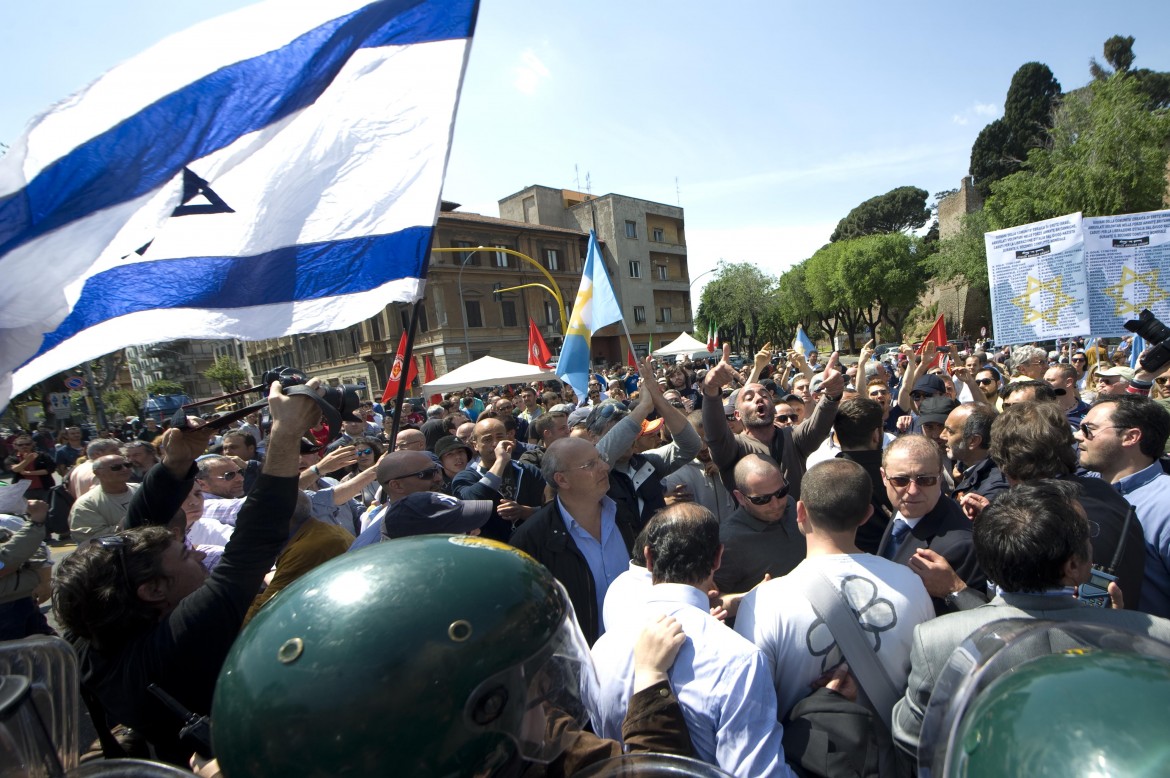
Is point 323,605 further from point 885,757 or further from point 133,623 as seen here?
point 885,757

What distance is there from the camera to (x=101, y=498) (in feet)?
16.1

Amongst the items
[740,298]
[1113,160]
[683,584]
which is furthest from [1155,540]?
[740,298]

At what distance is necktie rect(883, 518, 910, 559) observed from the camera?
2.73 m

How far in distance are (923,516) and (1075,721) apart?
86.7 inches

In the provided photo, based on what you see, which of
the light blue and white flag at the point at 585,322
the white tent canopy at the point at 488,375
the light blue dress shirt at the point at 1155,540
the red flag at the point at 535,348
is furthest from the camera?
the red flag at the point at 535,348

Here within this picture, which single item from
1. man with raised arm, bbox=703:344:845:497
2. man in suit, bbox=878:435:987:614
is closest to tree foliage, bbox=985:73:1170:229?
man with raised arm, bbox=703:344:845:497

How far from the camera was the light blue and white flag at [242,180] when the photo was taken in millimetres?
2098

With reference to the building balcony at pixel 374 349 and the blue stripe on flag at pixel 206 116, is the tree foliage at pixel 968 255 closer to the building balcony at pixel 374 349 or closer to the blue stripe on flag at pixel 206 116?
the building balcony at pixel 374 349

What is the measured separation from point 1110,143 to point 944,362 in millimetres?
15217

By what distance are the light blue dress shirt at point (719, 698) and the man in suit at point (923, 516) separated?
1.22 m

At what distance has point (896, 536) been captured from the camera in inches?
109

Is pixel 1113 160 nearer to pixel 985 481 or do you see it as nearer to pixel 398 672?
pixel 985 481

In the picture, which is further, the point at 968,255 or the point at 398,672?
the point at 968,255

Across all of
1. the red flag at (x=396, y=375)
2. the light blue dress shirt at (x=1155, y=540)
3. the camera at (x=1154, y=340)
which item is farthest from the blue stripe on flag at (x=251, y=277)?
the camera at (x=1154, y=340)
